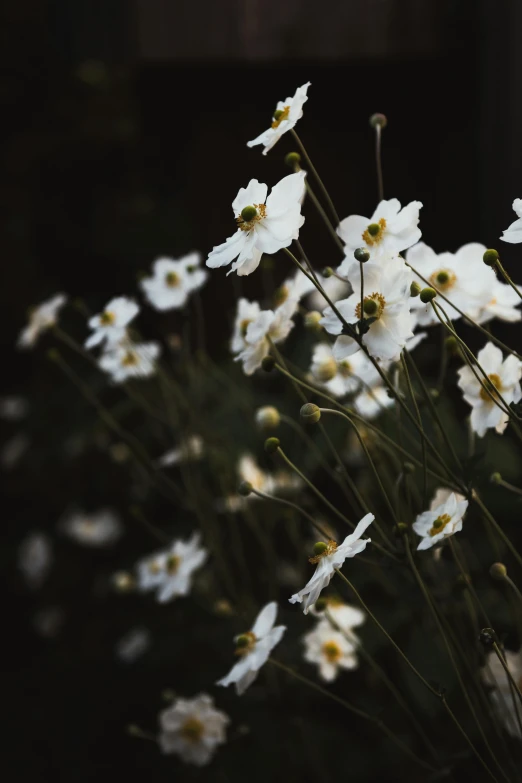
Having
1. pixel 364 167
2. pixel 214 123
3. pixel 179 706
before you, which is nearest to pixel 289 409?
pixel 179 706

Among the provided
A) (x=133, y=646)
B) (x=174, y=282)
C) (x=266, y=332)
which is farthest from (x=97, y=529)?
(x=266, y=332)

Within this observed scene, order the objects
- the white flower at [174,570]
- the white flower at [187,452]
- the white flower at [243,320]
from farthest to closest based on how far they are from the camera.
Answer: the white flower at [187,452], the white flower at [174,570], the white flower at [243,320]

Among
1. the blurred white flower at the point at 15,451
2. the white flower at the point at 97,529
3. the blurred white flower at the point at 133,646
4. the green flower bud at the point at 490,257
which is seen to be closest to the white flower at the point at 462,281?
the green flower bud at the point at 490,257

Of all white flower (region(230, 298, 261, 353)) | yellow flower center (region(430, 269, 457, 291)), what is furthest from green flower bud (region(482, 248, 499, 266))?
white flower (region(230, 298, 261, 353))

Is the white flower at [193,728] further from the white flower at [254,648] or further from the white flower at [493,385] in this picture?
the white flower at [493,385]

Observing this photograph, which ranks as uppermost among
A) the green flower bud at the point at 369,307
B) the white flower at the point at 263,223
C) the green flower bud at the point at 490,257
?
the white flower at the point at 263,223

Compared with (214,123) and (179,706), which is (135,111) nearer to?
(214,123)

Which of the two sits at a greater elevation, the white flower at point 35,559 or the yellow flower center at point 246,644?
the white flower at point 35,559
